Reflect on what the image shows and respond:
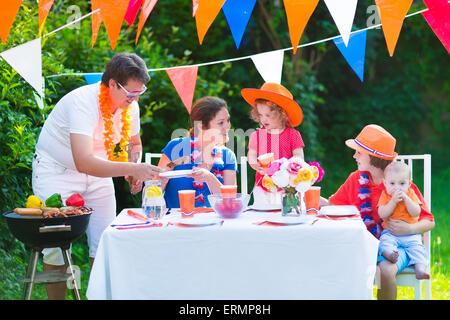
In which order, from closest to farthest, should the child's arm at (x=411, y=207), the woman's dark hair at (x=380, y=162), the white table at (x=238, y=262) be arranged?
1. the white table at (x=238, y=262)
2. the child's arm at (x=411, y=207)
3. the woman's dark hair at (x=380, y=162)

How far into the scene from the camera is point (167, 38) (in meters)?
7.34

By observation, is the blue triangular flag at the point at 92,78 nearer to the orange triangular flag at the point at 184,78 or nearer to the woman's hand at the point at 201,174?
the orange triangular flag at the point at 184,78

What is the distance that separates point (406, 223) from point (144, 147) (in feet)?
9.23

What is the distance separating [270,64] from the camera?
3.99 metres

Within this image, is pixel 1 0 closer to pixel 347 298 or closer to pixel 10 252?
pixel 10 252

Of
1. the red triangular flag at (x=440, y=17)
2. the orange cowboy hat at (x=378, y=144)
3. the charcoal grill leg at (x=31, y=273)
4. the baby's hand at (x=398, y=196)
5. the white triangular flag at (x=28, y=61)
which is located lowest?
the charcoal grill leg at (x=31, y=273)

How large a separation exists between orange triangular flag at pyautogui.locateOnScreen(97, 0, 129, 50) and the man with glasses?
0.90 ft

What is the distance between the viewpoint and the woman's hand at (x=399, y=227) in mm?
3158

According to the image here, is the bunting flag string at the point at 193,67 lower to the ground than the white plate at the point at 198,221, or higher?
higher

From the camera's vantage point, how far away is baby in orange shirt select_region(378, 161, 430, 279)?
3.07 m

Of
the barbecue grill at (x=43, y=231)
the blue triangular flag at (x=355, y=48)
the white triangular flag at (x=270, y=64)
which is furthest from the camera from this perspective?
the white triangular flag at (x=270, y=64)

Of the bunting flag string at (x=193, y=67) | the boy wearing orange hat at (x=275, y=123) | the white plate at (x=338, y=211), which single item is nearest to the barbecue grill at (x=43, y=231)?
the bunting flag string at (x=193, y=67)

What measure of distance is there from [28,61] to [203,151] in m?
1.09

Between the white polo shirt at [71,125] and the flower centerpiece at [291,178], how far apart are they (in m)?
0.94
